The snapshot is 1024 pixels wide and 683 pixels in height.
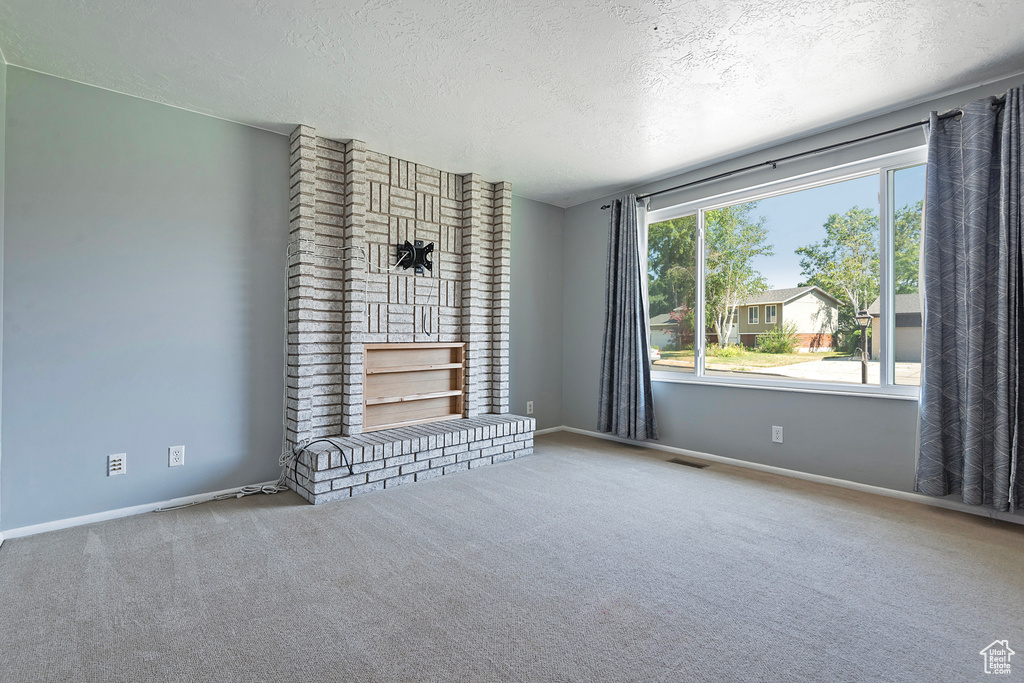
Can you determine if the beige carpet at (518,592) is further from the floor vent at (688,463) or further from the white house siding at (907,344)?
the white house siding at (907,344)

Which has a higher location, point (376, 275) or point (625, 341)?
point (376, 275)

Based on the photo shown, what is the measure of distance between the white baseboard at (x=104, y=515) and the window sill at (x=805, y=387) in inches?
141

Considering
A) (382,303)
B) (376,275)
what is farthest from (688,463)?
(376,275)

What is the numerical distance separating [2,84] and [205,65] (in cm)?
98

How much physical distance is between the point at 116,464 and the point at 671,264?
4412mm

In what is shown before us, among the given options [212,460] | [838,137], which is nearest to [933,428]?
[838,137]

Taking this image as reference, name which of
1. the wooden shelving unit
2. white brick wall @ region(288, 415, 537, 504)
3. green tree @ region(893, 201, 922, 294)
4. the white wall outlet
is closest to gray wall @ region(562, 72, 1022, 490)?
green tree @ region(893, 201, 922, 294)

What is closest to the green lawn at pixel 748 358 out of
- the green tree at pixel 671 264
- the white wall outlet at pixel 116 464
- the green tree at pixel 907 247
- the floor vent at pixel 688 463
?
the green tree at pixel 671 264

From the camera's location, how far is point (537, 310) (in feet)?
16.7

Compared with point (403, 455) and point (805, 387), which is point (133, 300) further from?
point (805, 387)

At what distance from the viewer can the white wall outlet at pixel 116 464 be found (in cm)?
270

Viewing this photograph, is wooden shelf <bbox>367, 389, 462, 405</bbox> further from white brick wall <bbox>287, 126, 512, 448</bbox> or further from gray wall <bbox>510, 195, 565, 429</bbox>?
gray wall <bbox>510, 195, 565, 429</bbox>

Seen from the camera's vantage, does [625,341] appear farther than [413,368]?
Yes

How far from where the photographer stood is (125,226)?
275 centimetres
